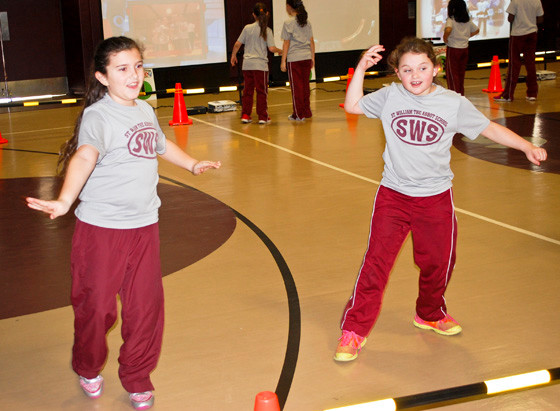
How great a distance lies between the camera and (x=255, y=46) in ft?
36.3

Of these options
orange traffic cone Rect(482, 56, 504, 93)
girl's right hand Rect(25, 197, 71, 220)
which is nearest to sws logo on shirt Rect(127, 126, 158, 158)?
girl's right hand Rect(25, 197, 71, 220)

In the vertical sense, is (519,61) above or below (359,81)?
below

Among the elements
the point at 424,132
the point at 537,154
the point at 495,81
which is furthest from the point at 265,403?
the point at 495,81

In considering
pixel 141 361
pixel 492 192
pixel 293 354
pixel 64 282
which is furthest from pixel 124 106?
pixel 492 192

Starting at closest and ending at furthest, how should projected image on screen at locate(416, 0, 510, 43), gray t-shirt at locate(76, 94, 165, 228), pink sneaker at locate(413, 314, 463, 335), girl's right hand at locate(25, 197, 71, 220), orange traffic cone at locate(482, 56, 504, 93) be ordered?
1. girl's right hand at locate(25, 197, 71, 220)
2. gray t-shirt at locate(76, 94, 165, 228)
3. pink sneaker at locate(413, 314, 463, 335)
4. orange traffic cone at locate(482, 56, 504, 93)
5. projected image on screen at locate(416, 0, 510, 43)

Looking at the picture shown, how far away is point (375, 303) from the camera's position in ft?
12.2

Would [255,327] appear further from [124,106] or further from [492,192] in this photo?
[492,192]

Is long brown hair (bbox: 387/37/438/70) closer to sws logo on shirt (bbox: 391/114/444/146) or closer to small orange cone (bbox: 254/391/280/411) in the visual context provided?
sws logo on shirt (bbox: 391/114/444/146)

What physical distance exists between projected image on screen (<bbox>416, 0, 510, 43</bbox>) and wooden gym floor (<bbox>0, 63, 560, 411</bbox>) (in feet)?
33.7

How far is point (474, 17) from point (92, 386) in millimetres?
17403

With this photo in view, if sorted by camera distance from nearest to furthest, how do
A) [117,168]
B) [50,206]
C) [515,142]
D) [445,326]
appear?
[50,206] → [117,168] → [515,142] → [445,326]

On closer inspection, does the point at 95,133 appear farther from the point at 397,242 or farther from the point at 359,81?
the point at 397,242

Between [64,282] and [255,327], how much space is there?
1524 mm

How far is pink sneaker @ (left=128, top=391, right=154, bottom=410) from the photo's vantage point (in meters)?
3.27
